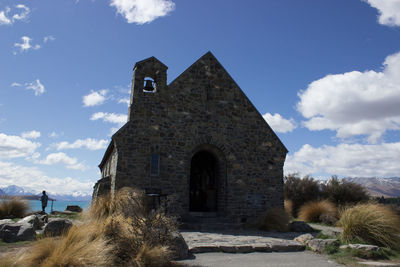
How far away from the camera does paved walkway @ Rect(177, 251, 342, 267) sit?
7.11 meters

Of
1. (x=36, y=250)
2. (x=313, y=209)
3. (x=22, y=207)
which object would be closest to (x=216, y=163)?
(x=313, y=209)

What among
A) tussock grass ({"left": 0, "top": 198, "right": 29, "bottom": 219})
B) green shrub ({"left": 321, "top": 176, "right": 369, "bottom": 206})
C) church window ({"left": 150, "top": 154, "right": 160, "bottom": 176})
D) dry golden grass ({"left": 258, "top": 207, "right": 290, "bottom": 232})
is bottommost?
dry golden grass ({"left": 258, "top": 207, "right": 290, "bottom": 232})

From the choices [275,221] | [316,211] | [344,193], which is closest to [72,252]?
[275,221]

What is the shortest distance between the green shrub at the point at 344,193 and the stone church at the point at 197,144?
6463 millimetres

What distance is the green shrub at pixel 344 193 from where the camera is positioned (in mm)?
19562

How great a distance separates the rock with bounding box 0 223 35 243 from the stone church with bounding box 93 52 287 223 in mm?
4146

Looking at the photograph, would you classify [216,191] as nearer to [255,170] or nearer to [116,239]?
[255,170]

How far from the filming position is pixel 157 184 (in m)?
13.8

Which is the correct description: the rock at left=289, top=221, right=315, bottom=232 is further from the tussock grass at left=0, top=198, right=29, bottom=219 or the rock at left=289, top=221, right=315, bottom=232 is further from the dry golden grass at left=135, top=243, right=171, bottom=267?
the tussock grass at left=0, top=198, right=29, bottom=219

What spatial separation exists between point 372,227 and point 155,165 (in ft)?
28.4

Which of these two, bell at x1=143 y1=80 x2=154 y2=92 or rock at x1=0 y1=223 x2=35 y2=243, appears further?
bell at x1=143 y1=80 x2=154 y2=92

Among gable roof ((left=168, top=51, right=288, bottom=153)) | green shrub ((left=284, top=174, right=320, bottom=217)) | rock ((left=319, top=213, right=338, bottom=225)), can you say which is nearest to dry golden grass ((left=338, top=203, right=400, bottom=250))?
rock ((left=319, top=213, right=338, bottom=225))

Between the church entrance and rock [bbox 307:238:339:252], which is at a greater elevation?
the church entrance

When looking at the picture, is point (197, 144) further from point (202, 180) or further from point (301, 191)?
point (301, 191)
